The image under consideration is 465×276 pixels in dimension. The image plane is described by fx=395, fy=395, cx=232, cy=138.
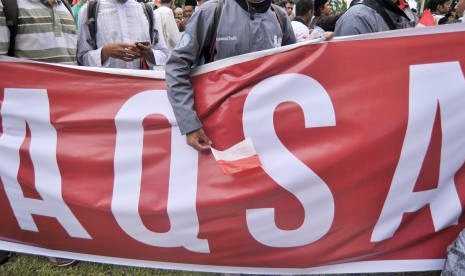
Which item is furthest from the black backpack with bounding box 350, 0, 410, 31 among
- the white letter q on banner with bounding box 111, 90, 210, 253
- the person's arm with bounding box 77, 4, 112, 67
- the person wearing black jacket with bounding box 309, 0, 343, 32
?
the person wearing black jacket with bounding box 309, 0, 343, 32

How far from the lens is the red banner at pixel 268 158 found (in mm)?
1836

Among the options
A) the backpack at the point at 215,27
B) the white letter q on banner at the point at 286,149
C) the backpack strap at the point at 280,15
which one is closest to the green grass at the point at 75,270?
the white letter q on banner at the point at 286,149

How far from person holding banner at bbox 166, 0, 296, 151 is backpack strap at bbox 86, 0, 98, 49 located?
0.99m

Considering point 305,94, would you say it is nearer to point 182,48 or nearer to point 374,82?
point 374,82

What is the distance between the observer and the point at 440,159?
1854 millimetres

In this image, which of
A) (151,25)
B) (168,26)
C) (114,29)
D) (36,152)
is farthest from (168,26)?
(36,152)

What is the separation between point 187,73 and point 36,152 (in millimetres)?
1020

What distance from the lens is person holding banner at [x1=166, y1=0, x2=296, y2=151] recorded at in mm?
1916

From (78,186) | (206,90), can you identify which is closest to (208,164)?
(206,90)

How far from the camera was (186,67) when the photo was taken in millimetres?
1943

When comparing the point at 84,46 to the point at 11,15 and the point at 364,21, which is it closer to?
the point at 11,15

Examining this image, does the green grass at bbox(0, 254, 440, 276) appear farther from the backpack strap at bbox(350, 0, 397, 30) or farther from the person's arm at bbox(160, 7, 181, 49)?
the person's arm at bbox(160, 7, 181, 49)

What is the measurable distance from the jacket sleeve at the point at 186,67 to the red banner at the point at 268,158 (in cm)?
9

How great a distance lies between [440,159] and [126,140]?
1.57m
